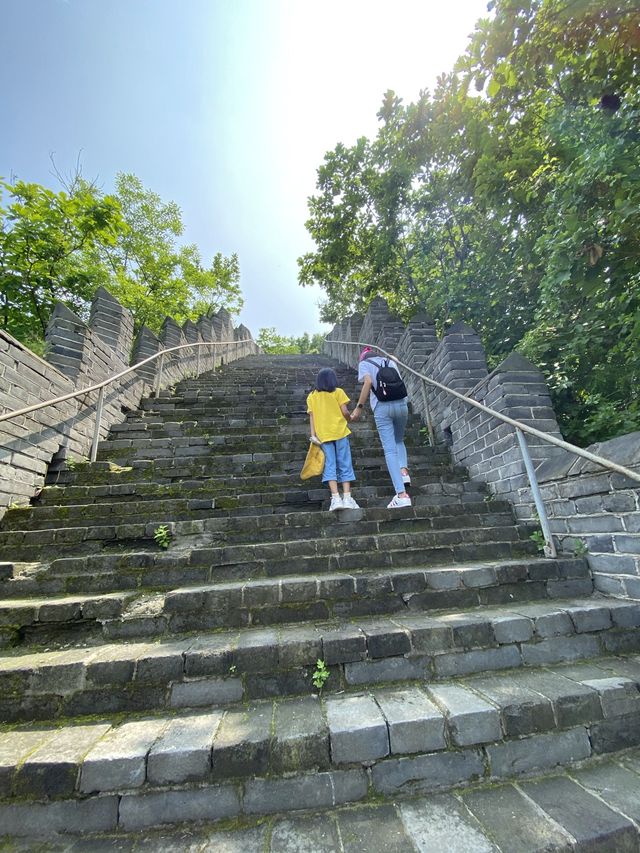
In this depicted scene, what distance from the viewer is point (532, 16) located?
3.60 metres

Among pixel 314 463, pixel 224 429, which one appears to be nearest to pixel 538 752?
pixel 314 463

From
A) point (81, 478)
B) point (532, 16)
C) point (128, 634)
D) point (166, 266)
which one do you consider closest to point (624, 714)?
point (128, 634)

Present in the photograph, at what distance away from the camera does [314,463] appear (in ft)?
12.5

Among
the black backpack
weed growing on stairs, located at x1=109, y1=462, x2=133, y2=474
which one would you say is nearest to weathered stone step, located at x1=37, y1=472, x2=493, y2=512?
weed growing on stairs, located at x1=109, y1=462, x2=133, y2=474

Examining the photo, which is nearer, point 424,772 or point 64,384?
point 424,772

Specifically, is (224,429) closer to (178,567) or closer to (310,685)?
(178,567)

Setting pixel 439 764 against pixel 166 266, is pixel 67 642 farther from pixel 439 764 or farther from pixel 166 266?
pixel 166 266

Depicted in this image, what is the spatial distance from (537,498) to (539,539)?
0.35m

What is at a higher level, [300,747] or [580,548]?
[580,548]

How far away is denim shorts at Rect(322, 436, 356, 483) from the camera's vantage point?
3.66 meters

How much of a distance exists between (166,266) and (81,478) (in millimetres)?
14582

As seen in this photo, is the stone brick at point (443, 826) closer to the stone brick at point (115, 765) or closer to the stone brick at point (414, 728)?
the stone brick at point (414, 728)

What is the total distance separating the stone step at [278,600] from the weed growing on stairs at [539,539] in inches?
12.7

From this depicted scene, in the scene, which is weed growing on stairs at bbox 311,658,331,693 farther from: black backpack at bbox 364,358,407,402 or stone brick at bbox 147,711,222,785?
black backpack at bbox 364,358,407,402
